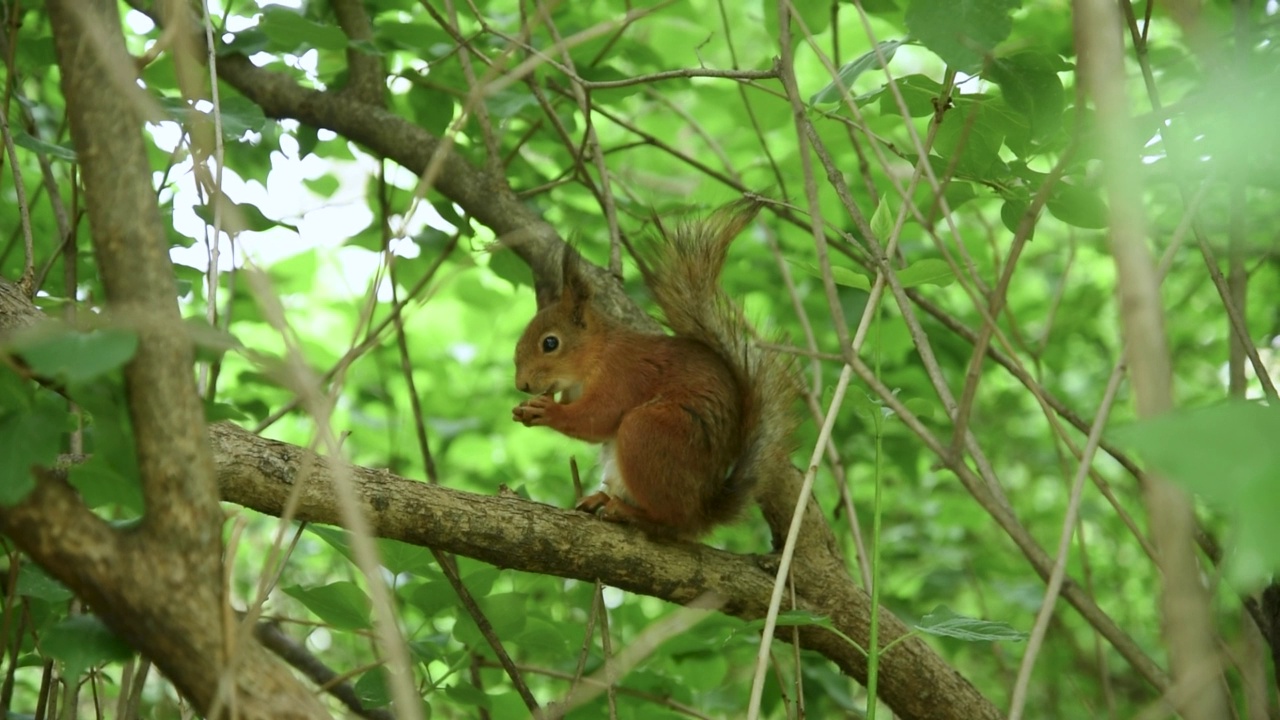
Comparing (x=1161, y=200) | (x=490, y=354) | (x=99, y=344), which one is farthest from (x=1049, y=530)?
(x=99, y=344)

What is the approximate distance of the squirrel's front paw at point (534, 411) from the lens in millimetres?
2180

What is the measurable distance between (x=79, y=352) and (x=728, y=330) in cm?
152

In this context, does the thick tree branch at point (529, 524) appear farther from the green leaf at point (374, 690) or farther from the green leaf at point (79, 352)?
the green leaf at point (79, 352)

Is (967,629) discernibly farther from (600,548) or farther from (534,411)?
(534,411)

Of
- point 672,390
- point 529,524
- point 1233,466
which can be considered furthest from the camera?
point 672,390

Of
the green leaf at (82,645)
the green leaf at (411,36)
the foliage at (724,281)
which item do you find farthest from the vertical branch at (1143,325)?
the green leaf at (411,36)

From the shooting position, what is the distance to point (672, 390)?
2133mm

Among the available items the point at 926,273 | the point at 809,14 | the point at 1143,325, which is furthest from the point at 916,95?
the point at 1143,325

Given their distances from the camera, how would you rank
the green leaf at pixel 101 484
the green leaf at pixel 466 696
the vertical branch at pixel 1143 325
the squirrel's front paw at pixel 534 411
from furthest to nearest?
the squirrel's front paw at pixel 534 411
the green leaf at pixel 466 696
the green leaf at pixel 101 484
the vertical branch at pixel 1143 325

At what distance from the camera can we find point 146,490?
859 millimetres

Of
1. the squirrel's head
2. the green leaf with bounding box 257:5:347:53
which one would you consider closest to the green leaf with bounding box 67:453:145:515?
the green leaf with bounding box 257:5:347:53

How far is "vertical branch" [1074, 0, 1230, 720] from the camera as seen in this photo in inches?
26.0

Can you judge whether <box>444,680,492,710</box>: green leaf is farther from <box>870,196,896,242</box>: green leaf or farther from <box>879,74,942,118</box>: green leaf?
<box>879,74,942,118</box>: green leaf

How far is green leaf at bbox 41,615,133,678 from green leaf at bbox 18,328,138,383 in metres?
0.33
